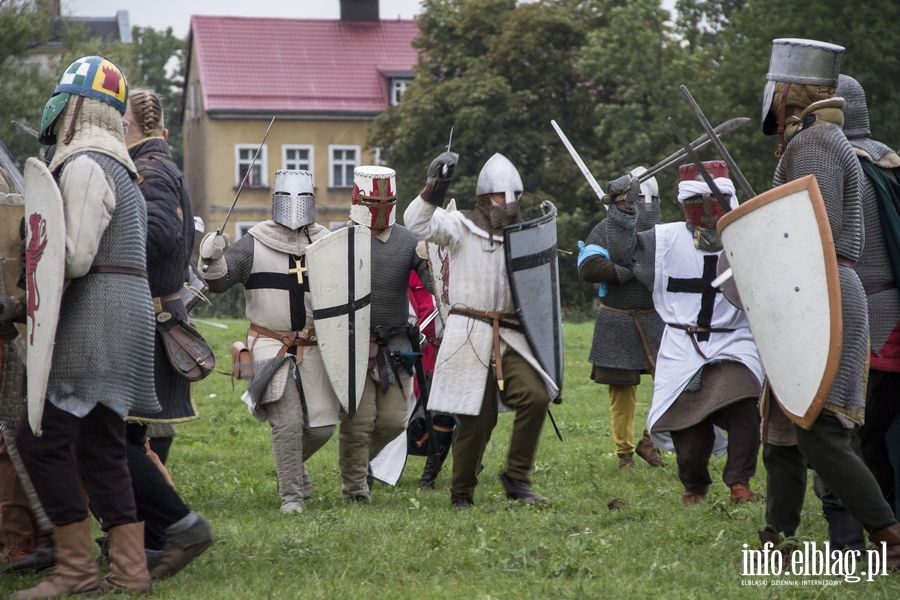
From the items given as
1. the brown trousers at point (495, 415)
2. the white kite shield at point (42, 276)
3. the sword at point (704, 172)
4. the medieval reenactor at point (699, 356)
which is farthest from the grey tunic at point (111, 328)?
the medieval reenactor at point (699, 356)

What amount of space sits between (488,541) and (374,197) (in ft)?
8.42

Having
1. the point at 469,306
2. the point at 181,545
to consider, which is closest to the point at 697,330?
the point at 469,306

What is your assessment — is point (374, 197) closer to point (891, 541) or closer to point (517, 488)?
point (517, 488)

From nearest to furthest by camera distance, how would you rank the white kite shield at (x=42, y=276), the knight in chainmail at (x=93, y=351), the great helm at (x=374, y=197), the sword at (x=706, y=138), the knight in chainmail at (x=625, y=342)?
1. the white kite shield at (x=42, y=276)
2. the knight in chainmail at (x=93, y=351)
3. the sword at (x=706, y=138)
4. the great helm at (x=374, y=197)
5. the knight in chainmail at (x=625, y=342)

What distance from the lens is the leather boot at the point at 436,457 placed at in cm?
886

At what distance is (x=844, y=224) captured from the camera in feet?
17.4

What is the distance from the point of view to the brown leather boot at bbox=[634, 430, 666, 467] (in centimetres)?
938

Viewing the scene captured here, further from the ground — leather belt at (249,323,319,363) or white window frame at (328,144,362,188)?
white window frame at (328,144,362,188)

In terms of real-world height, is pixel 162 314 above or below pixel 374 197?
below

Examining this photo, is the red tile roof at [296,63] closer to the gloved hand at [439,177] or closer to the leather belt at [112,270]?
the gloved hand at [439,177]

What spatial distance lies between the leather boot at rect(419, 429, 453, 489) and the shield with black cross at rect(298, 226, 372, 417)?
1043 millimetres

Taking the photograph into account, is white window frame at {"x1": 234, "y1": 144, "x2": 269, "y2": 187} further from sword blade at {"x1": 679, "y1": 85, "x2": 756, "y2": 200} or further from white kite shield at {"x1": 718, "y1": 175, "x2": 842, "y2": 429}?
white kite shield at {"x1": 718, "y1": 175, "x2": 842, "y2": 429}

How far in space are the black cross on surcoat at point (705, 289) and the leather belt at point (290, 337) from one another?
1.92 metres

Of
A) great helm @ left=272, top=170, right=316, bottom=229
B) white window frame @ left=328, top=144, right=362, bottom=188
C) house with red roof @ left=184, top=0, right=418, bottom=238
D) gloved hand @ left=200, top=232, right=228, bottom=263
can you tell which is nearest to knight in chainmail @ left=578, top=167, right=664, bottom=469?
great helm @ left=272, top=170, right=316, bottom=229
